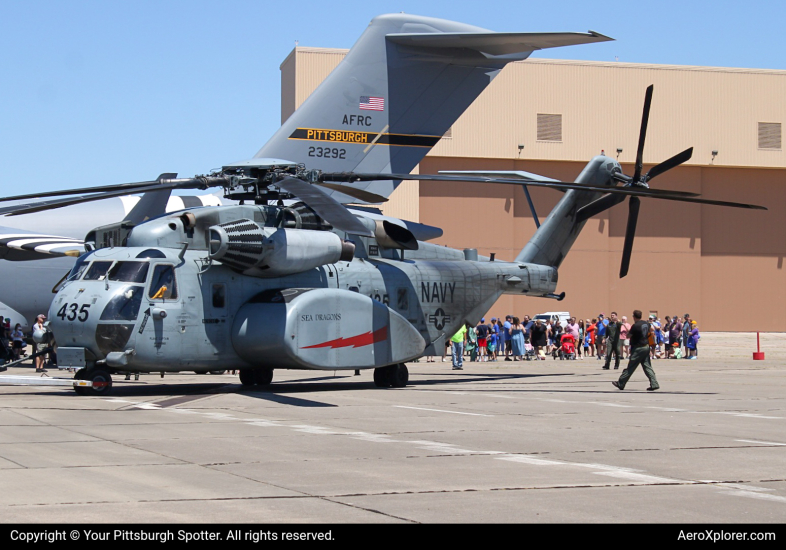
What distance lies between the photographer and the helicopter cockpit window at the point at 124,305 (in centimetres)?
1579

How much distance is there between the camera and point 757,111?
56062mm

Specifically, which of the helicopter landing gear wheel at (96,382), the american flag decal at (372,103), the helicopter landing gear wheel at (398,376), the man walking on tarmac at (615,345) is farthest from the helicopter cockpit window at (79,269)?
the man walking on tarmac at (615,345)

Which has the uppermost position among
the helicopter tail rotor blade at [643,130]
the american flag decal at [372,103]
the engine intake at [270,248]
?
the american flag decal at [372,103]

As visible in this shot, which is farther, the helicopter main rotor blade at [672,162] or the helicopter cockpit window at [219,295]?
the helicopter main rotor blade at [672,162]

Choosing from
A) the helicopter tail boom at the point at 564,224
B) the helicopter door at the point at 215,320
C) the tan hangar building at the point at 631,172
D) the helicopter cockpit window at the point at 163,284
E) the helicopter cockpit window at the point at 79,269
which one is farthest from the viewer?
the tan hangar building at the point at 631,172

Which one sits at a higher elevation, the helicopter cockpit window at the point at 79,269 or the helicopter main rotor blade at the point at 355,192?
the helicopter main rotor blade at the point at 355,192

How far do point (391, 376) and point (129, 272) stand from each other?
5835 millimetres

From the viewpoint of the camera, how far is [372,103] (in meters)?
20.3

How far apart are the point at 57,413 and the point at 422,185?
132 ft

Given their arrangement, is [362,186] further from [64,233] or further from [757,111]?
[757,111]

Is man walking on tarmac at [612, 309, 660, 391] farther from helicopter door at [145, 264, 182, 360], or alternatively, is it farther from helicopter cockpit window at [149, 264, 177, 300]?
helicopter cockpit window at [149, 264, 177, 300]

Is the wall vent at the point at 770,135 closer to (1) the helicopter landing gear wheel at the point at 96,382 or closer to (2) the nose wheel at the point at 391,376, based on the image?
(2) the nose wheel at the point at 391,376

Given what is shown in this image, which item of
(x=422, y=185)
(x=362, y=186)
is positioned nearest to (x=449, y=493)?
(x=362, y=186)

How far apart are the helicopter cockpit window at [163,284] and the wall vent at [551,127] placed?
39848 millimetres
